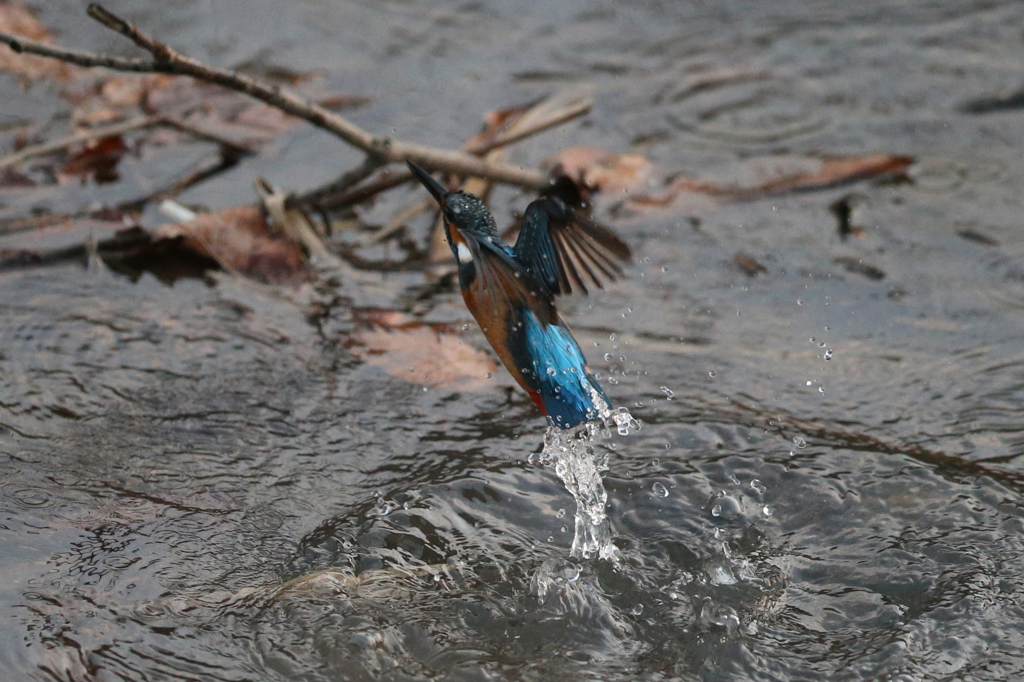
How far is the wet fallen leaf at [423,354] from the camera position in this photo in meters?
4.01

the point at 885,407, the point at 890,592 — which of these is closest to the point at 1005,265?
the point at 885,407

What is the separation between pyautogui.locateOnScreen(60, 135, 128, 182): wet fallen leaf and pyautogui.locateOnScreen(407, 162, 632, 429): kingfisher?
2793mm

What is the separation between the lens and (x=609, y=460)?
11.6 feet

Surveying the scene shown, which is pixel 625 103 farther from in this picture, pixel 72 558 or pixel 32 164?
pixel 72 558

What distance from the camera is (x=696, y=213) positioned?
5.22 metres

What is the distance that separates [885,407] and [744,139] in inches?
96.2

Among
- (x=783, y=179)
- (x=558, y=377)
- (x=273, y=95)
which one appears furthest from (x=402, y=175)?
(x=558, y=377)

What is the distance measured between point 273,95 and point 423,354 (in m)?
1.07

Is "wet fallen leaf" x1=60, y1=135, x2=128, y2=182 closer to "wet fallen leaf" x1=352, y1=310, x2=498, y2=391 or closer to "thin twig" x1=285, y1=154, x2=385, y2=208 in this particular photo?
"thin twig" x1=285, y1=154, x2=385, y2=208

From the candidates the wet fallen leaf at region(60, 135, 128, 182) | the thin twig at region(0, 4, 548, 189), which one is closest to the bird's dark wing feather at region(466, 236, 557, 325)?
the thin twig at region(0, 4, 548, 189)

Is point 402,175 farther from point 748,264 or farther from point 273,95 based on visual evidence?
point 748,264

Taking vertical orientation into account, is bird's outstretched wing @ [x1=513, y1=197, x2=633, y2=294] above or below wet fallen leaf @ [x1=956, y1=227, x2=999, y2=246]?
above

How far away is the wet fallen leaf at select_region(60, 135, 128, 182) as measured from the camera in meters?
5.36

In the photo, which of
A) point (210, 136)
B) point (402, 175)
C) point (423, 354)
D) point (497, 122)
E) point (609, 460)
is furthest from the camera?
point (497, 122)
